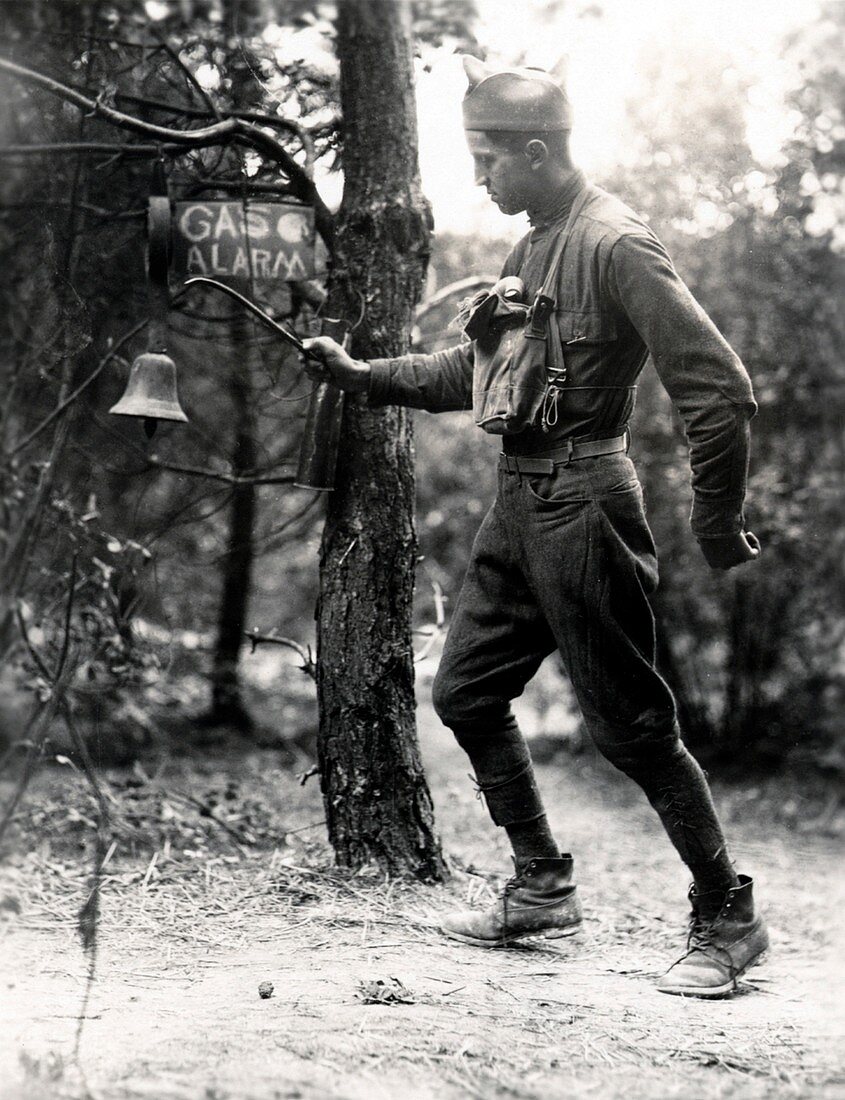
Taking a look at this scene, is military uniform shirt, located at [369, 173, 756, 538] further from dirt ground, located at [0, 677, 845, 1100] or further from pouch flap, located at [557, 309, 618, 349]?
dirt ground, located at [0, 677, 845, 1100]

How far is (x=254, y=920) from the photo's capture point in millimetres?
3531

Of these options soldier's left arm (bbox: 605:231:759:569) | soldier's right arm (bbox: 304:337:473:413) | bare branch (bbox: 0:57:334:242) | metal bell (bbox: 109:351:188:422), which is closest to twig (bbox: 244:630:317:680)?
metal bell (bbox: 109:351:188:422)

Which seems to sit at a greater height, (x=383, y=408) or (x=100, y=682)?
(x=383, y=408)

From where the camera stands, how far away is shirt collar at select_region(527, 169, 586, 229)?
3.19 meters

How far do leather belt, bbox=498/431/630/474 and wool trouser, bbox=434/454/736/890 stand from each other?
21mm

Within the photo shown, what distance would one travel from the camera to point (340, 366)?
345 centimetres

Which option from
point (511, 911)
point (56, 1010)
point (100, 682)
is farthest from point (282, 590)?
point (56, 1010)

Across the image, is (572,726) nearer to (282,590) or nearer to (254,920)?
(282,590)

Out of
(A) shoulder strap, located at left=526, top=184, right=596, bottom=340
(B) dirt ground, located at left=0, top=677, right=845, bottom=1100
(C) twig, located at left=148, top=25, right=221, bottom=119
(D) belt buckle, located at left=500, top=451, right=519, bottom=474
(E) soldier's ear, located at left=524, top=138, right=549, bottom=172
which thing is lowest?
(B) dirt ground, located at left=0, top=677, right=845, bottom=1100

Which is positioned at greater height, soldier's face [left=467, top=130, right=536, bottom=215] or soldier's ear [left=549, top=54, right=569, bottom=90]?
soldier's ear [left=549, top=54, right=569, bottom=90]

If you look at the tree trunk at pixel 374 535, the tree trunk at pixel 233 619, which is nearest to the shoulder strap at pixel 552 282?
the tree trunk at pixel 374 535

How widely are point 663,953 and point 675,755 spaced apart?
2.63 ft

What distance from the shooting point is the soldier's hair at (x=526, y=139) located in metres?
3.10

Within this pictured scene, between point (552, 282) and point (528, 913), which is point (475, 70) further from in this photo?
point (528, 913)
